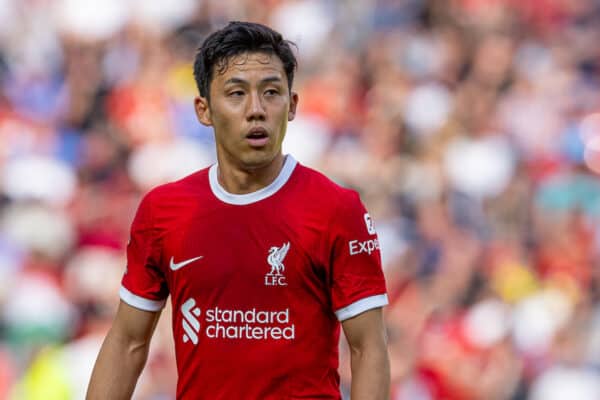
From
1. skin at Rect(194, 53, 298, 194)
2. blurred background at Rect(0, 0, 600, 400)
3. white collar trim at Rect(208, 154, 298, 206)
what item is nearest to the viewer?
skin at Rect(194, 53, 298, 194)

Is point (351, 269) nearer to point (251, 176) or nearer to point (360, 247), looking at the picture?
point (360, 247)

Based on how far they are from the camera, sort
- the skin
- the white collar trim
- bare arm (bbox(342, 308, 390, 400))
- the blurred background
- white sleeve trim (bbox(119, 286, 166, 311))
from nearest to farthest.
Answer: bare arm (bbox(342, 308, 390, 400))
the skin
the white collar trim
white sleeve trim (bbox(119, 286, 166, 311))
the blurred background

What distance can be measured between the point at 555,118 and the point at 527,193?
1.09 meters

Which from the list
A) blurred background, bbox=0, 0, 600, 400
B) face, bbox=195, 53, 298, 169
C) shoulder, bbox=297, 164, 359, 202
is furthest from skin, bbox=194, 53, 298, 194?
blurred background, bbox=0, 0, 600, 400

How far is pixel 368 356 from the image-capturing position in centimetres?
434

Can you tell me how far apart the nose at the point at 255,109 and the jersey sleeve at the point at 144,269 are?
1.71ft

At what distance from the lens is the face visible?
14.5 ft

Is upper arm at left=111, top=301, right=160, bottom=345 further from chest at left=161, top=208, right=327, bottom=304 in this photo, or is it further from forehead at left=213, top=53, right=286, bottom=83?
forehead at left=213, top=53, right=286, bottom=83

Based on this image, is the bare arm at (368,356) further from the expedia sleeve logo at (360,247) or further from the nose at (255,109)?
the nose at (255,109)

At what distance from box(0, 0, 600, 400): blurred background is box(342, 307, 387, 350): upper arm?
4609 mm

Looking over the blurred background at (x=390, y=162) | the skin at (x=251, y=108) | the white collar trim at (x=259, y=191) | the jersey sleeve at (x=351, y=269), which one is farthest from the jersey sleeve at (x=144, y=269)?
the blurred background at (x=390, y=162)

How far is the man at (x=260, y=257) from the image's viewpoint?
173 inches

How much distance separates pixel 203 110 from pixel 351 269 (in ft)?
2.55

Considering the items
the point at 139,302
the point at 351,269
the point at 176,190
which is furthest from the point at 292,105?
the point at 139,302
